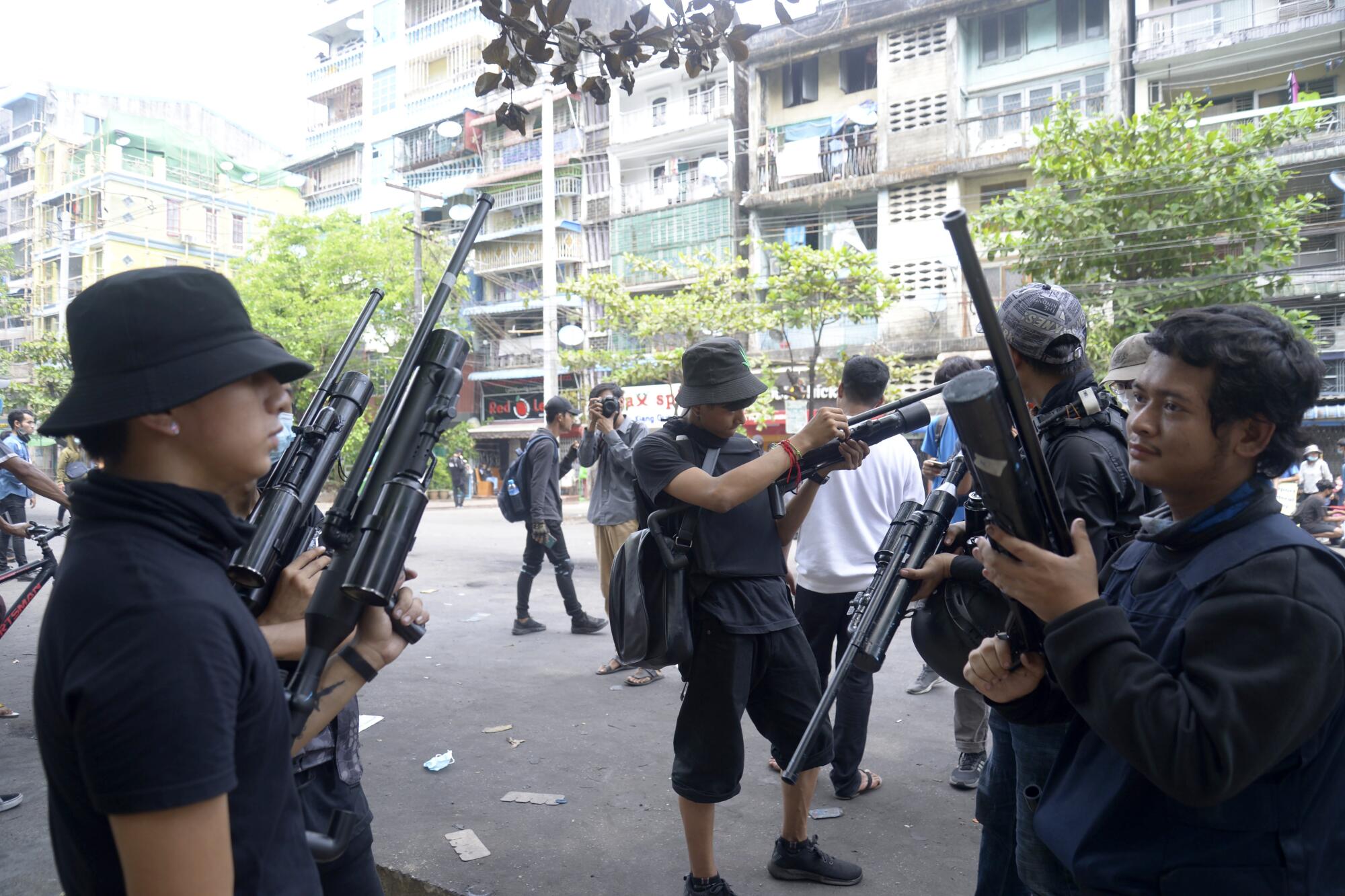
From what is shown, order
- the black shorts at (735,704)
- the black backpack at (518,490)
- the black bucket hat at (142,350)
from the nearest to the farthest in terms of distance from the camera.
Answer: the black bucket hat at (142,350), the black shorts at (735,704), the black backpack at (518,490)

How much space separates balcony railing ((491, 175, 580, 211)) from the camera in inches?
1310

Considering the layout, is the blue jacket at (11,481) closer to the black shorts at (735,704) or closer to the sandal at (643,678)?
the sandal at (643,678)

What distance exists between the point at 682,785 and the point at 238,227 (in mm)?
46744

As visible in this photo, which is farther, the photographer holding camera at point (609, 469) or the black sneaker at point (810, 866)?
the photographer holding camera at point (609, 469)

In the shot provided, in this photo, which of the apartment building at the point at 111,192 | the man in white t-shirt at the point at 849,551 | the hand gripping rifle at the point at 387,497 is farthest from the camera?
the apartment building at the point at 111,192

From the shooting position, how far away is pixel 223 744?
1109mm

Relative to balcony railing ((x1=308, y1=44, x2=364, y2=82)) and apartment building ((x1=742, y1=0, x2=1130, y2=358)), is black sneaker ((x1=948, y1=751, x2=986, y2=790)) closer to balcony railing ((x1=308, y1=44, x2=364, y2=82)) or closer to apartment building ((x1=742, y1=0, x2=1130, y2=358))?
apartment building ((x1=742, y1=0, x2=1130, y2=358))

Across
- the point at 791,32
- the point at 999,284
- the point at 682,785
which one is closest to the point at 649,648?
the point at 682,785

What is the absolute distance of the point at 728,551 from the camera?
125 inches

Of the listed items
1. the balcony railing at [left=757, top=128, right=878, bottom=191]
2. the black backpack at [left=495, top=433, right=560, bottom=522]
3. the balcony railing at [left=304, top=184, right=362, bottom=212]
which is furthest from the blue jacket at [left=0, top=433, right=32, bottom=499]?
the balcony railing at [left=304, top=184, right=362, bottom=212]

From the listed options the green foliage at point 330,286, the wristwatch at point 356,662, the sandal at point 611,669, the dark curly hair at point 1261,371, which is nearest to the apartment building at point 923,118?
the green foliage at point 330,286

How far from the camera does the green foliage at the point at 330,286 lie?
2534 centimetres

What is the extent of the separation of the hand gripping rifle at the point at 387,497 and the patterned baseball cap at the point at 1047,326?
4.66 feet

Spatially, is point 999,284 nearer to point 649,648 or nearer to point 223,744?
point 649,648
